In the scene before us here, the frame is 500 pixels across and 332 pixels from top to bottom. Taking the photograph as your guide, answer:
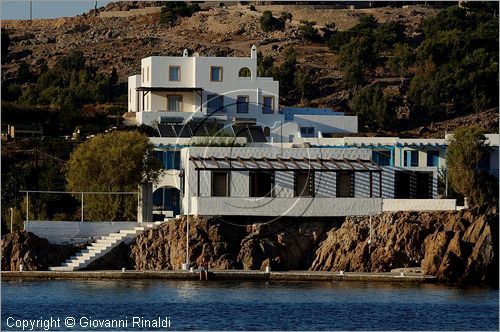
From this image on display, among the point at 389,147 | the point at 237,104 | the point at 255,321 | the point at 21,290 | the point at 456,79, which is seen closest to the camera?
the point at 255,321

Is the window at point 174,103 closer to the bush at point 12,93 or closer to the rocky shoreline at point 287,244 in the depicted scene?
the bush at point 12,93

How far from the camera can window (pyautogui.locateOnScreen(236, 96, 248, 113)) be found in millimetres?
93938

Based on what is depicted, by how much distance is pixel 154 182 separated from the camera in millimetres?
73875

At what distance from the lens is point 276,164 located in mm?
67250

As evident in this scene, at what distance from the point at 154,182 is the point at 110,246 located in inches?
325

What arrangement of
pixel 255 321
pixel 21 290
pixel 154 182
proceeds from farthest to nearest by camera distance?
pixel 154 182, pixel 21 290, pixel 255 321

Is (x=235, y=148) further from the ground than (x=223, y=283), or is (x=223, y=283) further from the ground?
(x=235, y=148)

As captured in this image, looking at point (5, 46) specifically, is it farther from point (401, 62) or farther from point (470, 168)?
point (470, 168)

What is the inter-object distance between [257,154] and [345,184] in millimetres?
3368

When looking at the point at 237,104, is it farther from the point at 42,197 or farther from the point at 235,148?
the point at 235,148

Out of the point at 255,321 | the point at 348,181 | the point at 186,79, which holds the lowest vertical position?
the point at 255,321

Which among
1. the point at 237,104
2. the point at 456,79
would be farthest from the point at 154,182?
the point at 456,79

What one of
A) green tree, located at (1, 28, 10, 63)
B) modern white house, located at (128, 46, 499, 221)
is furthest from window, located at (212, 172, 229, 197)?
green tree, located at (1, 28, 10, 63)

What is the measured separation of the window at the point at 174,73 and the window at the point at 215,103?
1970 millimetres
